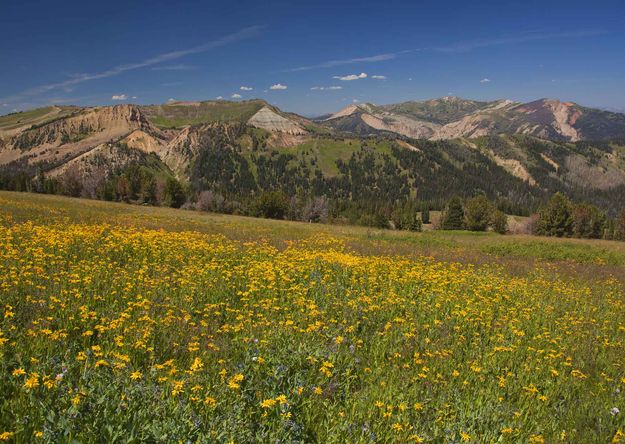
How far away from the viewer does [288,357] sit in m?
6.60

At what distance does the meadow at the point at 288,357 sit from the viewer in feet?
14.7

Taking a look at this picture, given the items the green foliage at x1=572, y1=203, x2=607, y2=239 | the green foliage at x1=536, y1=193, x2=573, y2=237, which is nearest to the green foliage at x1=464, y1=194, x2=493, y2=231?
the green foliage at x1=572, y1=203, x2=607, y2=239

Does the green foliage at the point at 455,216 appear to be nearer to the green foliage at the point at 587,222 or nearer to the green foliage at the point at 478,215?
the green foliage at the point at 478,215

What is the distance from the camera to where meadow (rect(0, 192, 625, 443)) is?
176 inches

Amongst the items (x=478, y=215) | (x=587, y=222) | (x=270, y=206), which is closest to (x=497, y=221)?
(x=478, y=215)

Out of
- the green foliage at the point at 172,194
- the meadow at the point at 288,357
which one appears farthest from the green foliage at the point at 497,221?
the meadow at the point at 288,357

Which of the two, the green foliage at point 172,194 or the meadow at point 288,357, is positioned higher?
the green foliage at point 172,194

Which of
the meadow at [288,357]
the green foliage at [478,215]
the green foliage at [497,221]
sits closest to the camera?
the meadow at [288,357]

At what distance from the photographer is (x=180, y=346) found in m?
6.93

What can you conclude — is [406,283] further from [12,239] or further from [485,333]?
[12,239]

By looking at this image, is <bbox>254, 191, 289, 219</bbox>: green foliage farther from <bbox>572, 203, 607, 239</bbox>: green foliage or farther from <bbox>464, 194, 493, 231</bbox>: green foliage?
<bbox>572, 203, 607, 239</bbox>: green foliage

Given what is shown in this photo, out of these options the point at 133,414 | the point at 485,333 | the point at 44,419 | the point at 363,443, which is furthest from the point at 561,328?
the point at 44,419

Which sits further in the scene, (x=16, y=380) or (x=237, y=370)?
(x=237, y=370)

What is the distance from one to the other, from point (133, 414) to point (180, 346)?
105 inches
